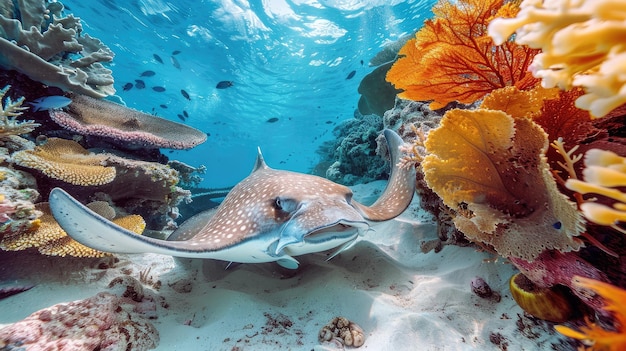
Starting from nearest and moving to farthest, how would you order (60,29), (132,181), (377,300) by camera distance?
(377,300), (132,181), (60,29)

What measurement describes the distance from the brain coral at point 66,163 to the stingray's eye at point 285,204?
219 cm

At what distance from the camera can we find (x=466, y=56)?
109 inches

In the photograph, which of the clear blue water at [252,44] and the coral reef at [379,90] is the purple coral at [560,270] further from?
the clear blue water at [252,44]

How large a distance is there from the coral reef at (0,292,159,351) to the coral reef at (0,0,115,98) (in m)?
3.84

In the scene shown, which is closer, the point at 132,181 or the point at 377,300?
the point at 377,300

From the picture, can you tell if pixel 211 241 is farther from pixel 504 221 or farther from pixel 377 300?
pixel 504 221

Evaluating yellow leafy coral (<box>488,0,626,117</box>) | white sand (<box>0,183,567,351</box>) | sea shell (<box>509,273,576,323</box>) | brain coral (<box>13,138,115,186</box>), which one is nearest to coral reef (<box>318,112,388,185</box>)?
white sand (<box>0,183,567,351</box>)

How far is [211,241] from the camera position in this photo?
2.33m

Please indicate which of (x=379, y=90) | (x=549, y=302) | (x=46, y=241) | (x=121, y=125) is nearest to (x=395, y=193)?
(x=549, y=302)

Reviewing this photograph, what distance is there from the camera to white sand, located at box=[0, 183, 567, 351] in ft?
6.84

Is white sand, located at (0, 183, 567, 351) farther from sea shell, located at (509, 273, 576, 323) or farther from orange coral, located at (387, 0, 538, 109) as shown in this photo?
orange coral, located at (387, 0, 538, 109)

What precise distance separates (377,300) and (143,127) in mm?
5157

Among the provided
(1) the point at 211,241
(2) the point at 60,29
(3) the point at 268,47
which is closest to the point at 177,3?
(3) the point at 268,47

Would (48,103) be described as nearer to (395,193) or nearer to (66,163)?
(66,163)
